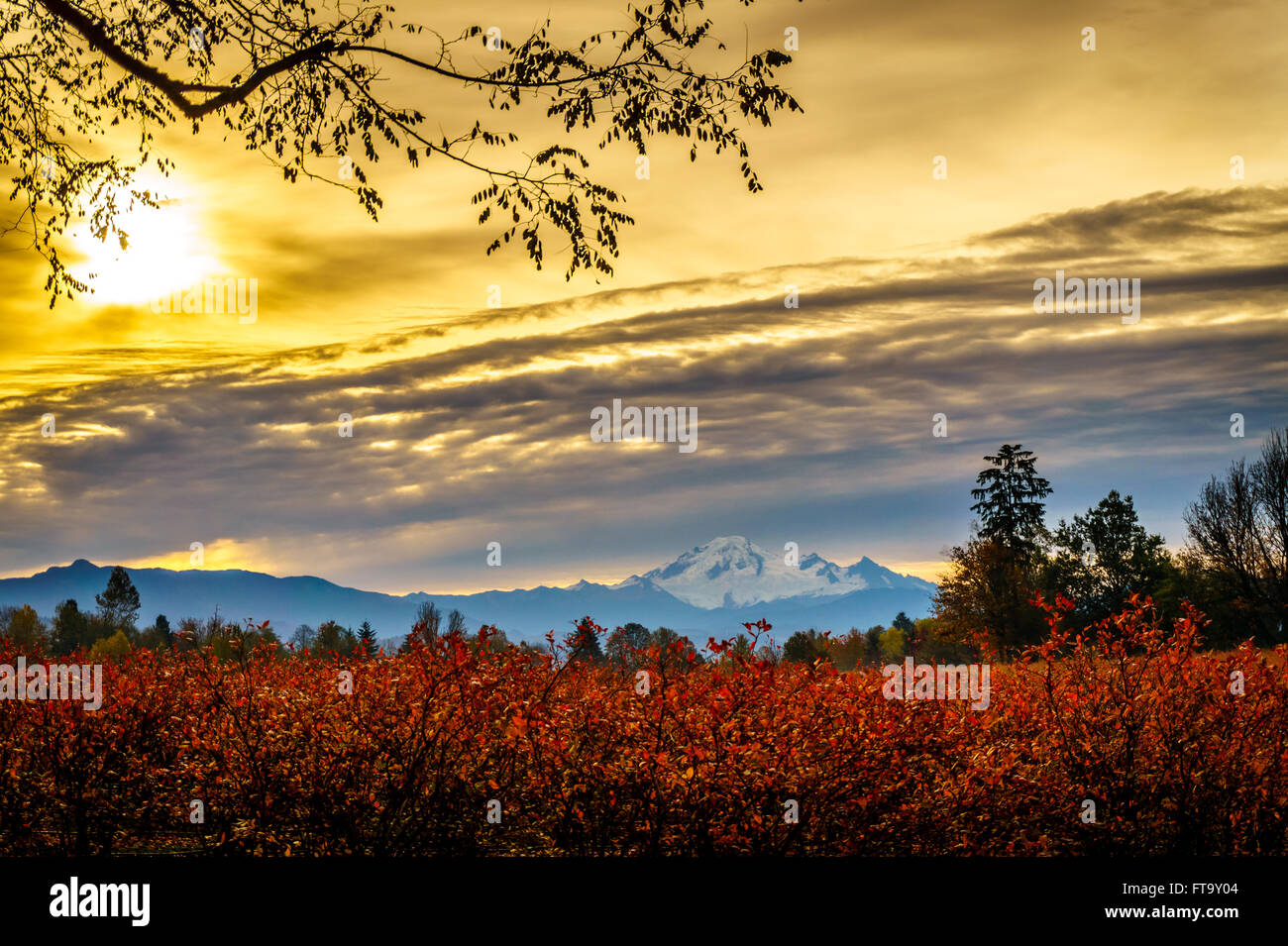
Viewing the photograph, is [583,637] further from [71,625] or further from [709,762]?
[71,625]

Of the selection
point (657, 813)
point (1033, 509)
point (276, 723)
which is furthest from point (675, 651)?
point (1033, 509)

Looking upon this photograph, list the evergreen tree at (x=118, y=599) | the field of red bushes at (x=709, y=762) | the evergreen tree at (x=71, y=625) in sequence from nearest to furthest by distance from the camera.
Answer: the field of red bushes at (x=709, y=762), the evergreen tree at (x=71, y=625), the evergreen tree at (x=118, y=599)

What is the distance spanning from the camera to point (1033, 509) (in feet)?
198

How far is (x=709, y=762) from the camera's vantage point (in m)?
7.38

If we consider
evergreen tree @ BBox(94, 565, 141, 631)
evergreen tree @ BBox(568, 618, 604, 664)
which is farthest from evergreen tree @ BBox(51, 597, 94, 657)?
evergreen tree @ BBox(568, 618, 604, 664)

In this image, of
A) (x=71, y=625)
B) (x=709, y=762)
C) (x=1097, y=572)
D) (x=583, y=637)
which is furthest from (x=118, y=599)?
(x=709, y=762)

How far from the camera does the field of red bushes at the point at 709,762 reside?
24.5ft

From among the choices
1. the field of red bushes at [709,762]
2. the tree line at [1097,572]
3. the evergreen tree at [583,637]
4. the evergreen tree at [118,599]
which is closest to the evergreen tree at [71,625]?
the tree line at [1097,572]

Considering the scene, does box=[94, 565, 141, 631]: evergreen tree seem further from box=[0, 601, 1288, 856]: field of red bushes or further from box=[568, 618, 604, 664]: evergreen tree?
box=[568, 618, 604, 664]: evergreen tree

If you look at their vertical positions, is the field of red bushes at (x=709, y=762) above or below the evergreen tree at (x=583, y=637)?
below

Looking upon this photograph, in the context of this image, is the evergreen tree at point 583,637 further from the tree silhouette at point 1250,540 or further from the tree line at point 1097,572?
the tree silhouette at point 1250,540

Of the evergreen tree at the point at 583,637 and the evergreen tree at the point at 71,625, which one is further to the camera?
the evergreen tree at the point at 71,625
